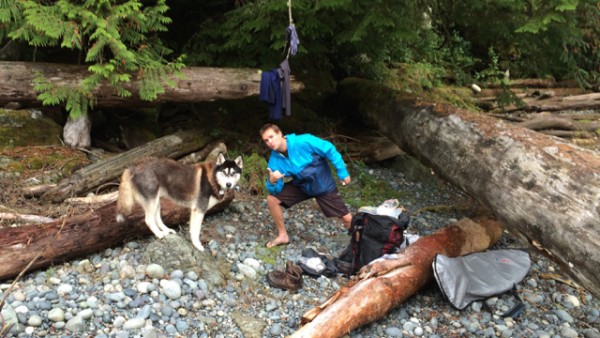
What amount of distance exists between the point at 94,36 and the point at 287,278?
3954 millimetres

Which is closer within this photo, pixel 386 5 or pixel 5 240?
pixel 5 240

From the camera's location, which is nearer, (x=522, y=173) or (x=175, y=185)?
(x=522, y=173)

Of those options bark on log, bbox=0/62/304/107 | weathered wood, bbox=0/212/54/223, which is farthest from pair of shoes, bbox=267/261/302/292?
bark on log, bbox=0/62/304/107

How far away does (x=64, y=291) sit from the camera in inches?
177

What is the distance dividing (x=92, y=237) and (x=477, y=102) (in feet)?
37.1

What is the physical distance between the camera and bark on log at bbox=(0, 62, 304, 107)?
23.0 feet

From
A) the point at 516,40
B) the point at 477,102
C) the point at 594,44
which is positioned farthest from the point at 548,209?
the point at 594,44

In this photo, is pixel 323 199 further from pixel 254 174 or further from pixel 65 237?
pixel 65 237

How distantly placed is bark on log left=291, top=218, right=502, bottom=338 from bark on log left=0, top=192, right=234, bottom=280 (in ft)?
8.22

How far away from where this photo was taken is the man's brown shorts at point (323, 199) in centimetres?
612

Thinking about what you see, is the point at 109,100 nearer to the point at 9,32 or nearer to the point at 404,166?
the point at 9,32

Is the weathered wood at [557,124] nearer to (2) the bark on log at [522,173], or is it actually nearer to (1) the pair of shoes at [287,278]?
(2) the bark on log at [522,173]

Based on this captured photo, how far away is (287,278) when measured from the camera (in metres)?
5.15

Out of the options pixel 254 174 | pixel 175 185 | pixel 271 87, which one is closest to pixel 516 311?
pixel 175 185
